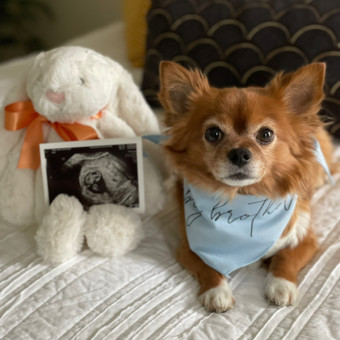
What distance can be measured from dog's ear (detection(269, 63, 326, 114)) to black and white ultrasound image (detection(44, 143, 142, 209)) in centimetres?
51

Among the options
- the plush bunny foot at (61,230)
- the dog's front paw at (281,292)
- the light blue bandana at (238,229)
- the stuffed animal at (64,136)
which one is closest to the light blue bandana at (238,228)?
the light blue bandana at (238,229)

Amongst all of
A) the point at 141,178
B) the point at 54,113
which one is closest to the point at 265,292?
the point at 141,178

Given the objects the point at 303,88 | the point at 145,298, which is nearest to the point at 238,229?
the point at 145,298

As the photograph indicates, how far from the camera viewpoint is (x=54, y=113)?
143cm

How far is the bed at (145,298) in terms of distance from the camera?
1090 millimetres

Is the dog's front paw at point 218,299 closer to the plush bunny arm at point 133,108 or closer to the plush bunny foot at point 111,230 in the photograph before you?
the plush bunny foot at point 111,230

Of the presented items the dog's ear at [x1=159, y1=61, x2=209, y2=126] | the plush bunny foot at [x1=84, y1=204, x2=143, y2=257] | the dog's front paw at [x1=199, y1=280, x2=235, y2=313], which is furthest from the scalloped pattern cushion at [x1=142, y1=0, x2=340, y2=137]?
the dog's front paw at [x1=199, y1=280, x2=235, y2=313]

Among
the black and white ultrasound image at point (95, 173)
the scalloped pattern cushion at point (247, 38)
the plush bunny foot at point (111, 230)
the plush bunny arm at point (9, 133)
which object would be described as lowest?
the plush bunny foot at point (111, 230)

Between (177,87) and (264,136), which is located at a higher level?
(177,87)

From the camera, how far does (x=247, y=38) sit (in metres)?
1.82

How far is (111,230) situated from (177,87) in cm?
49

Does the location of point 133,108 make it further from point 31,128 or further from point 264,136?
point 264,136

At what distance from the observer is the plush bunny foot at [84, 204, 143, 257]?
137 cm

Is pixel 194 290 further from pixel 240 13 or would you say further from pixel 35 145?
pixel 240 13
